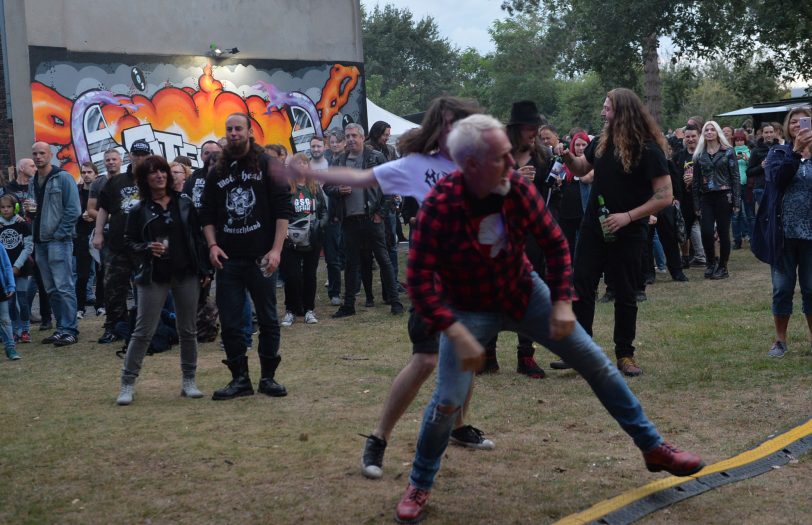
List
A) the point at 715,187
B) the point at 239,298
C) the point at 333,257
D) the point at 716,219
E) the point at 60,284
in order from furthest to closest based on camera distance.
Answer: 1. the point at 716,219
2. the point at 715,187
3. the point at 333,257
4. the point at 60,284
5. the point at 239,298

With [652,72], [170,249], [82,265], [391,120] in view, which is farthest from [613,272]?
[652,72]

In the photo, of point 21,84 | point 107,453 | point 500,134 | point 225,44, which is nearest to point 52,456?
point 107,453

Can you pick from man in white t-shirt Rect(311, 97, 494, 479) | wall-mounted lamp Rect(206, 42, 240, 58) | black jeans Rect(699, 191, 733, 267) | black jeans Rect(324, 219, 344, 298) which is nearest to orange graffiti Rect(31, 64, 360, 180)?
wall-mounted lamp Rect(206, 42, 240, 58)

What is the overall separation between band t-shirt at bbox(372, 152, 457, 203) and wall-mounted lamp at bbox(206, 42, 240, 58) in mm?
16039

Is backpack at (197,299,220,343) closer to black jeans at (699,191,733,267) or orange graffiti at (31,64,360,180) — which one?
black jeans at (699,191,733,267)

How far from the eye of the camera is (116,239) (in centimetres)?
1038

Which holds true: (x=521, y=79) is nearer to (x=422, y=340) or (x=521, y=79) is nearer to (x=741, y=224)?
(x=741, y=224)

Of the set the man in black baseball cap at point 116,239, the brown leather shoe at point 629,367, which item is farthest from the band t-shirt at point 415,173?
the man in black baseball cap at point 116,239

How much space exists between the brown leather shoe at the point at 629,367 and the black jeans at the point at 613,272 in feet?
0.20

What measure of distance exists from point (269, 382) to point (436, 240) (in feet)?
12.4

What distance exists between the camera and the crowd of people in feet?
14.3

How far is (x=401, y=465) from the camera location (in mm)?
5551

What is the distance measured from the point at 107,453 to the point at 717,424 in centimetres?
382

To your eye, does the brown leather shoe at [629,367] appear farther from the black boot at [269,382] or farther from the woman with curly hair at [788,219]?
the black boot at [269,382]
